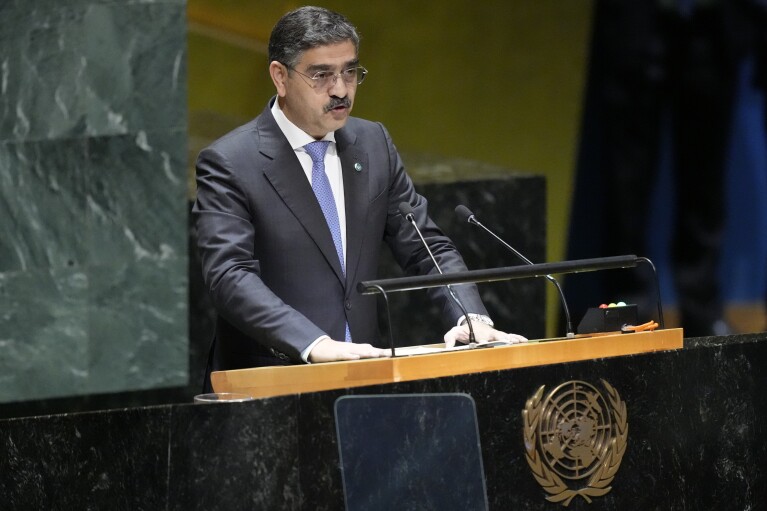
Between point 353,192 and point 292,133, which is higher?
point 292,133

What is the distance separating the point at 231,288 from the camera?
3.54 metres

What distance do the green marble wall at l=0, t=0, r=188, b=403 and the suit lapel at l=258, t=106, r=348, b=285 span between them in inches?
92.4

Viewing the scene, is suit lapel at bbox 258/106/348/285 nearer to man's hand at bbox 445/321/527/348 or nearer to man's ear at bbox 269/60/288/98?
man's ear at bbox 269/60/288/98

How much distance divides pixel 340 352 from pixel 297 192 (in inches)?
23.0

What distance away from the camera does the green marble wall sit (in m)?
5.92

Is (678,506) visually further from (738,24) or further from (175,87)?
(738,24)

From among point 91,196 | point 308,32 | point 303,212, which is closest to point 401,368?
point 303,212

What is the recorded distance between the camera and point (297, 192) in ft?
12.3

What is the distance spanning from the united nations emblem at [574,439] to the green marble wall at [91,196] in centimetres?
313

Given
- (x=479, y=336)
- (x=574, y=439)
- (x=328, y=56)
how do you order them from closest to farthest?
(x=574, y=439) < (x=479, y=336) < (x=328, y=56)

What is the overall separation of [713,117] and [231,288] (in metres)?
5.27

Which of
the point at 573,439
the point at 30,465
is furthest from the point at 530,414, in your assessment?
the point at 30,465

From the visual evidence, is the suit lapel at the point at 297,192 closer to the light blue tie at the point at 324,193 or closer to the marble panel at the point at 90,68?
the light blue tie at the point at 324,193

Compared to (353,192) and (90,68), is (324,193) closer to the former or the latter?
(353,192)
